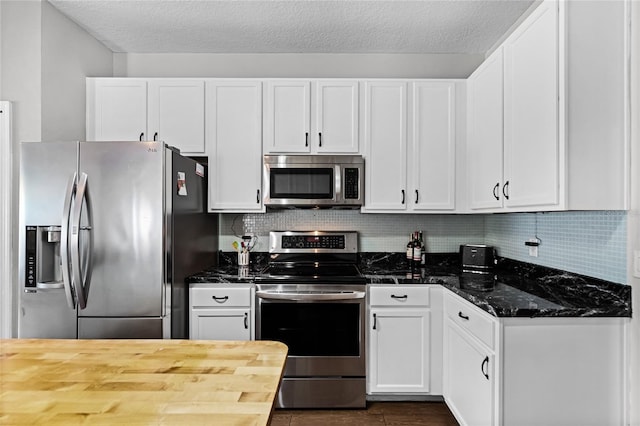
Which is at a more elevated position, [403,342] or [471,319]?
[471,319]

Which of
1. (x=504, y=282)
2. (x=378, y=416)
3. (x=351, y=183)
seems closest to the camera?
(x=504, y=282)

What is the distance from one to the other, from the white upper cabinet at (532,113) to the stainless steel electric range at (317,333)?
1.16 metres

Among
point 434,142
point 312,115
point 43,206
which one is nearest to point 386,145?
point 434,142

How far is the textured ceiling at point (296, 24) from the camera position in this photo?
266 cm

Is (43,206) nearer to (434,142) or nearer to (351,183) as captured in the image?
(351,183)

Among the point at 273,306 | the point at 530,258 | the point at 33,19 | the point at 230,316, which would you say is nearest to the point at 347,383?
the point at 273,306

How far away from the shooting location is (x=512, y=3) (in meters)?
2.62

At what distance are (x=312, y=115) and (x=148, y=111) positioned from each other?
122cm

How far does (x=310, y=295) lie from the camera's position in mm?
2703

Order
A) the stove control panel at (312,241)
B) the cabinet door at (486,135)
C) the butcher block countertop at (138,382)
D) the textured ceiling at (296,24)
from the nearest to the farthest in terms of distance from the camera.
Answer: the butcher block countertop at (138,382) → the cabinet door at (486,135) → the textured ceiling at (296,24) → the stove control panel at (312,241)

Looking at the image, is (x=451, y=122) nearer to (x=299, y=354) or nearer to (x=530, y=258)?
(x=530, y=258)

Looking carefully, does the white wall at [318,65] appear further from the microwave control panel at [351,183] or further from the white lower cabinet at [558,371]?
the white lower cabinet at [558,371]

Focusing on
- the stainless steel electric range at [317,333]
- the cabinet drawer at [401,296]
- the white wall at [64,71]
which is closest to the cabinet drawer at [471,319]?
the cabinet drawer at [401,296]

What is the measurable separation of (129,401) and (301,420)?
6.44ft
